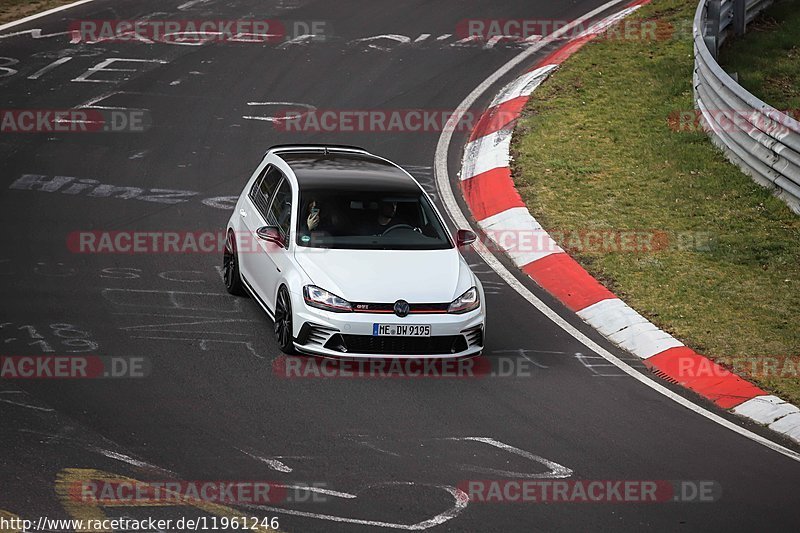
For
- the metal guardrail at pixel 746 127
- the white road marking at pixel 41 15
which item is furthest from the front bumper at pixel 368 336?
the white road marking at pixel 41 15

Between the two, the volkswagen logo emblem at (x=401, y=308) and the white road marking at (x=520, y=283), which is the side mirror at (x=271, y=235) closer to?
the volkswagen logo emblem at (x=401, y=308)

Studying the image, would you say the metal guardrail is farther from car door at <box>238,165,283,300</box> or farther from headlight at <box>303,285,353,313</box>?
headlight at <box>303,285,353,313</box>

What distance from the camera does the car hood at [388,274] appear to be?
35.1 ft

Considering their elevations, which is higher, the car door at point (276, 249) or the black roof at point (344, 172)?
the black roof at point (344, 172)

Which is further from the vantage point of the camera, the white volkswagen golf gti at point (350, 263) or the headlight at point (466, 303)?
the headlight at point (466, 303)

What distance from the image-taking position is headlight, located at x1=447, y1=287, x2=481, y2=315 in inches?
426

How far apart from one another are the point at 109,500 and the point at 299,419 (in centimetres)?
195

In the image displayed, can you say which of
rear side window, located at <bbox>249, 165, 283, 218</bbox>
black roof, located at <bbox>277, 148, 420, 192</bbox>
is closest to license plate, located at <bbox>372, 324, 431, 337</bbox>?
black roof, located at <bbox>277, 148, 420, 192</bbox>

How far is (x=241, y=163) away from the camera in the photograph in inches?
650

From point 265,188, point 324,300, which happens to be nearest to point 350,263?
point 324,300

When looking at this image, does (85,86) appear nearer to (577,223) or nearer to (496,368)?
(577,223)

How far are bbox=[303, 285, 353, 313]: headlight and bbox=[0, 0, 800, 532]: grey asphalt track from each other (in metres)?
0.63

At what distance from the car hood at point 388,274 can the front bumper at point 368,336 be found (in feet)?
0.59

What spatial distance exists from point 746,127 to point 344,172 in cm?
616
